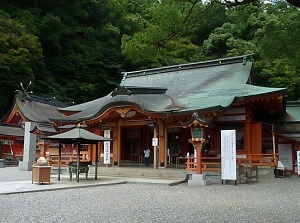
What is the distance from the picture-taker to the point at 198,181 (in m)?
12.0

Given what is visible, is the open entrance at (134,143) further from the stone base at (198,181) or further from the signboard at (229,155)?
the signboard at (229,155)

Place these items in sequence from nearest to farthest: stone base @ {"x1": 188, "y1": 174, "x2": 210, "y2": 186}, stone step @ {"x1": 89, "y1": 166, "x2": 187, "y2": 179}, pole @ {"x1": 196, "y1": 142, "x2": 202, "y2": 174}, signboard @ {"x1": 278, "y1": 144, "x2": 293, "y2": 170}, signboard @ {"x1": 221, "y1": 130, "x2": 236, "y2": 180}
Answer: signboard @ {"x1": 221, "y1": 130, "x2": 236, "y2": 180}, stone base @ {"x1": 188, "y1": 174, "x2": 210, "y2": 186}, pole @ {"x1": 196, "y1": 142, "x2": 202, "y2": 174}, stone step @ {"x1": 89, "y1": 166, "x2": 187, "y2": 179}, signboard @ {"x1": 278, "y1": 144, "x2": 293, "y2": 170}

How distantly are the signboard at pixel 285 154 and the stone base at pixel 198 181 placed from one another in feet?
23.8

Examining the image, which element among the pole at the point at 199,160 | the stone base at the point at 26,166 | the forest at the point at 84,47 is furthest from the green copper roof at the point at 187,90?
the stone base at the point at 26,166

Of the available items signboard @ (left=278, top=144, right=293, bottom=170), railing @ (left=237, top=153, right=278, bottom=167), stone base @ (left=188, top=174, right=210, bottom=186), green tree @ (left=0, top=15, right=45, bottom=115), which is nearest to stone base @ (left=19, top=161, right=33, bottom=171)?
stone base @ (left=188, top=174, right=210, bottom=186)

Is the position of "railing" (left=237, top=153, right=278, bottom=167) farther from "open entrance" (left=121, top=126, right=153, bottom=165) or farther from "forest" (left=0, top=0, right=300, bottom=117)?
"forest" (left=0, top=0, right=300, bottom=117)

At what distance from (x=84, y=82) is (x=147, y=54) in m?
29.3

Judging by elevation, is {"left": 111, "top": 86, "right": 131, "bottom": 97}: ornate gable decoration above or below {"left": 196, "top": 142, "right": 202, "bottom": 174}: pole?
above

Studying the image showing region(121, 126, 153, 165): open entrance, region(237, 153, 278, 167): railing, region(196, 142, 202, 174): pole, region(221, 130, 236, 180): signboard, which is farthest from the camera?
region(121, 126, 153, 165): open entrance

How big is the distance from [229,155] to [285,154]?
7.33 meters

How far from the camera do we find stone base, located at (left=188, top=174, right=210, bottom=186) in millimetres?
11984

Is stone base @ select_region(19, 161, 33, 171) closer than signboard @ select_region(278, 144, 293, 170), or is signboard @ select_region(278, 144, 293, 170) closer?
signboard @ select_region(278, 144, 293, 170)

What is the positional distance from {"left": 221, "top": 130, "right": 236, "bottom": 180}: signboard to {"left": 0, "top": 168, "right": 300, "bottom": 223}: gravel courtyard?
2143mm

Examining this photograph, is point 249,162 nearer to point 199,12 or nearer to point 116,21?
point 199,12
